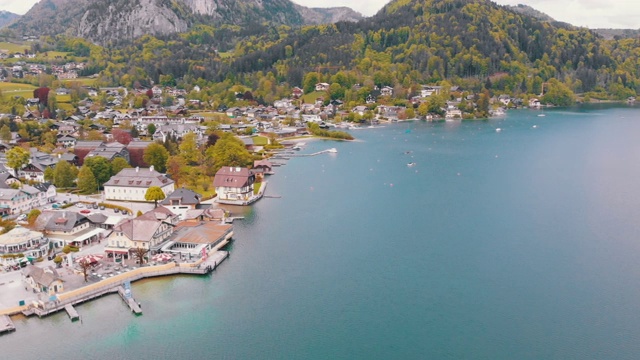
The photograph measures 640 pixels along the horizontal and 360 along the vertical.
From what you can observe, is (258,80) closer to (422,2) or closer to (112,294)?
(422,2)

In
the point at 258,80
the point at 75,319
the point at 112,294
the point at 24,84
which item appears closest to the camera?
the point at 75,319

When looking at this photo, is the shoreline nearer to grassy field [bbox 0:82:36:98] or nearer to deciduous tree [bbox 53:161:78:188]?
deciduous tree [bbox 53:161:78:188]

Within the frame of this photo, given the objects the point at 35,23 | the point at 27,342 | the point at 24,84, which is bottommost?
the point at 27,342

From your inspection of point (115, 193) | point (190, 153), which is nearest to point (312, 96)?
point (190, 153)

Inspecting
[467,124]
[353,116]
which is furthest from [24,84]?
[467,124]

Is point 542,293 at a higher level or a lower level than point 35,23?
lower

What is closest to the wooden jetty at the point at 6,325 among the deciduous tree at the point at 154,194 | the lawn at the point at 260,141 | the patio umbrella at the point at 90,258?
the patio umbrella at the point at 90,258

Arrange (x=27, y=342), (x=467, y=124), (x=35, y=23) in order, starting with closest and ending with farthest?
(x=27, y=342) → (x=467, y=124) → (x=35, y=23)
